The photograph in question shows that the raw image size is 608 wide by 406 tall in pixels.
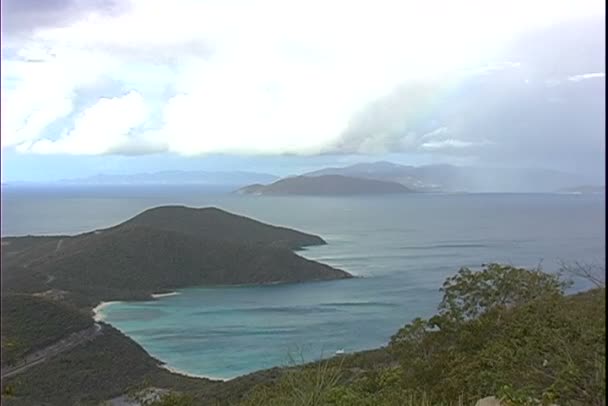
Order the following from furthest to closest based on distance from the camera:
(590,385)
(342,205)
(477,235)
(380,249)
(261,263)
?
1. (342,205)
2. (477,235)
3. (380,249)
4. (261,263)
5. (590,385)

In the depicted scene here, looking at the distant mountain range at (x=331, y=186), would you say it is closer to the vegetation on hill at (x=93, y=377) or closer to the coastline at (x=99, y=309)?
the coastline at (x=99, y=309)

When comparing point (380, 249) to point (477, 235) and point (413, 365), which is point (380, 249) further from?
point (413, 365)

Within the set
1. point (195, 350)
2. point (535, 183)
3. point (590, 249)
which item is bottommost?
point (195, 350)

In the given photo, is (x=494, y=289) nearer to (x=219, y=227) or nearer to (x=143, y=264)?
(x=143, y=264)

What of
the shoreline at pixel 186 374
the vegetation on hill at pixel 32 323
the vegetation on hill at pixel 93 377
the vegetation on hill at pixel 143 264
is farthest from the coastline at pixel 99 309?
the shoreline at pixel 186 374

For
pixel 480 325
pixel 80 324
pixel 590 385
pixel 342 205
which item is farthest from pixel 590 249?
pixel 342 205

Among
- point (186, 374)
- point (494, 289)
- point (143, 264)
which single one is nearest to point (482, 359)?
point (494, 289)

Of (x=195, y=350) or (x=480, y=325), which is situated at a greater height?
(x=480, y=325)
